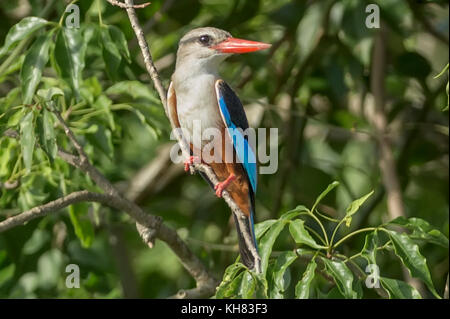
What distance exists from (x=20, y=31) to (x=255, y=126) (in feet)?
6.29

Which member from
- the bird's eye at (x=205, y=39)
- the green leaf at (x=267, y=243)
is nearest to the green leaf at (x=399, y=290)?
the green leaf at (x=267, y=243)

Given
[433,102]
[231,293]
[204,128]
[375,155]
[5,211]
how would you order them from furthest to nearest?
[375,155] → [433,102] → [5,211] → [204,128] → [231,293]

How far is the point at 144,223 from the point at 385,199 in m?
2.12

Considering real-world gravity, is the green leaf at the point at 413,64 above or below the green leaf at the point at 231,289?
below

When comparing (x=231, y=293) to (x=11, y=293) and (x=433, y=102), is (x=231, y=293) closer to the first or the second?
(x=11, y=293)

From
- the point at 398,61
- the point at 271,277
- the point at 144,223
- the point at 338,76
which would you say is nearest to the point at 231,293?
the point at 271,277

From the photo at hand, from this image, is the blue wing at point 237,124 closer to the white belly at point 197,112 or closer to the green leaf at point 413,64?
the white belly at point 197,112

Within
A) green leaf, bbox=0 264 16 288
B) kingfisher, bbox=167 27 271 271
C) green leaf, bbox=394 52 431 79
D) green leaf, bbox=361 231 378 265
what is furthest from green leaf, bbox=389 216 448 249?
green leaf, bbox=0 264 16 288

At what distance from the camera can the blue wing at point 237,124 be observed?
139 inches

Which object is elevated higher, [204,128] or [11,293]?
[204,128]

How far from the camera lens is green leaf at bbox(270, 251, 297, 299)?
263cm

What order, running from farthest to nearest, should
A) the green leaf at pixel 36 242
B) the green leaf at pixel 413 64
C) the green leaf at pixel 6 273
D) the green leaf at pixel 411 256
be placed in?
the green leaf at pixel 413 64 < the green leaf at pixel 36 242 < the green leaf at pixel 6 273 < the green leaf at pixel 411 256

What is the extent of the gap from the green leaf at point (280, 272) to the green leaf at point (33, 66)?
107 cm

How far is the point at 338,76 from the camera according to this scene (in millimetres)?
4371
